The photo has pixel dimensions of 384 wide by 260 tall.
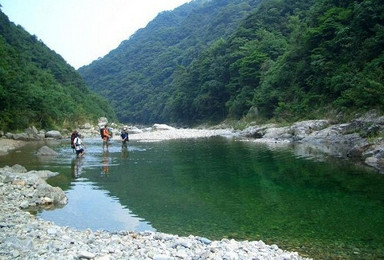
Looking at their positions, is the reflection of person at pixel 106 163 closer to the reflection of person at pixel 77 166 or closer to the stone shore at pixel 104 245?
the reflection of person at pixel 77 166

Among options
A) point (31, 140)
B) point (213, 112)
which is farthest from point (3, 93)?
point (213, 112)

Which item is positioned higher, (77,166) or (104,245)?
(77,166)

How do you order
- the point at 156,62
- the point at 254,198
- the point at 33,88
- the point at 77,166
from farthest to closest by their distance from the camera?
the point at 156,62
the point at 33,88
the point at 77,166
the point at 254,198

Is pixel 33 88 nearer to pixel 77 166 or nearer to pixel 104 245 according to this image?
pixel 77 166

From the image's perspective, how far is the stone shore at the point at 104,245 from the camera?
7.29 metres

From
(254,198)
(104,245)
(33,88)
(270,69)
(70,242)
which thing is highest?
(270,69)

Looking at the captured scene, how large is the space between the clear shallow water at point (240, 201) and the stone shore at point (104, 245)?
0.95m

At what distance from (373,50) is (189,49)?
113 metres

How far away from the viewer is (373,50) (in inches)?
1420

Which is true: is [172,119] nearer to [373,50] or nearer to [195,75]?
[195,75]

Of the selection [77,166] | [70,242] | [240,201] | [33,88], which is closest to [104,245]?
[70,242]

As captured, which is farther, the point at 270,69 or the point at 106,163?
the point at 270,69

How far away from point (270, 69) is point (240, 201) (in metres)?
49.0

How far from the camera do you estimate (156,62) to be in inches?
6373
